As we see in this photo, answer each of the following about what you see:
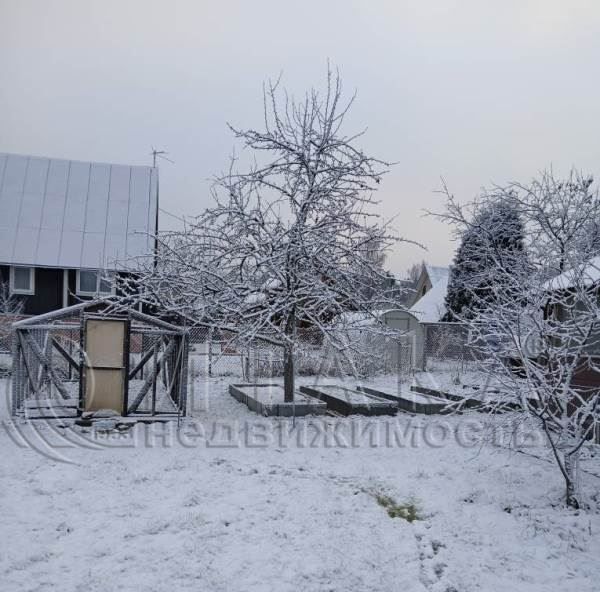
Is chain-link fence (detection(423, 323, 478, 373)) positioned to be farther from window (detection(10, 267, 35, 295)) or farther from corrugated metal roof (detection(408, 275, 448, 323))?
window (detection(10, 267, 35, 295))

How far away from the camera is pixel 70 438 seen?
8.17 m

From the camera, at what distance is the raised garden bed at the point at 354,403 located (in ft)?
35.6

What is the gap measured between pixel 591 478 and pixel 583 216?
643 centimetres

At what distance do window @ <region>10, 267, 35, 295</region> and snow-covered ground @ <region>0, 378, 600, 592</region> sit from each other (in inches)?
566

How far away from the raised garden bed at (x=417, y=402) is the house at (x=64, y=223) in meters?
11.5

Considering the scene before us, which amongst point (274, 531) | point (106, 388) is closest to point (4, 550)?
point (274, 531)

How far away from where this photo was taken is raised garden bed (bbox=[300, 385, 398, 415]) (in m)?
10.8

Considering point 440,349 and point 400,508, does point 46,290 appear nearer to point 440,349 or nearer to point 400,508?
point 440,349

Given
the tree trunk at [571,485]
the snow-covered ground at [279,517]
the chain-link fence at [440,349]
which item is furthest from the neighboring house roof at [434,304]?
the tree trunk at [571,485]

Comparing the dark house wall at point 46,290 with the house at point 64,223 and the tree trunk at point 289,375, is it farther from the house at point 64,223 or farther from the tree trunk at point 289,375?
the tree trunk at point 289,375

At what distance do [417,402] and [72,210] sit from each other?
53.3 feet

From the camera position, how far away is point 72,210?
22562 millimetres

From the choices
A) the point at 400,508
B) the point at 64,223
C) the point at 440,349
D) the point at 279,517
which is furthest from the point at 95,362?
the point at 64,223

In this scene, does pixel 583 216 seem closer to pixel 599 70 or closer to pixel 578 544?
pixel 599 70
